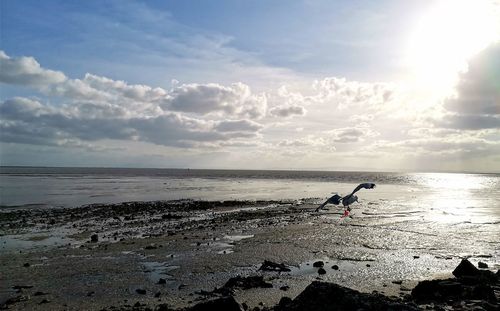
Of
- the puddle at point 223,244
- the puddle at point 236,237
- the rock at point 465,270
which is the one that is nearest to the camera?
the rock at point 465,270

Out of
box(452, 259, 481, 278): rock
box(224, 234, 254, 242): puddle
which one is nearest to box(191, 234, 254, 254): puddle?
box(224, 234, 254, 242): puddle

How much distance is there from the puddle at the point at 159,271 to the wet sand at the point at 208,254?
0.14ft

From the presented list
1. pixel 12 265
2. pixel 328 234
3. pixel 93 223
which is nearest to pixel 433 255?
pixel 328 234

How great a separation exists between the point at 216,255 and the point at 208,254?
55cm

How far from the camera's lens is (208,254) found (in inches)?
875

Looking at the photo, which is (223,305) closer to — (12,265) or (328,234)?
(12,265)

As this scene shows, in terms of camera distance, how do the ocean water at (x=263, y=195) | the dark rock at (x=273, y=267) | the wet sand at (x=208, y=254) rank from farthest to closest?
the ocean water at (x=263, y=195) < the dark rock at (x=273, y=267) < the wet sand at (x=208, y=254)

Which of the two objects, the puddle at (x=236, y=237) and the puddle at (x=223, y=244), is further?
the puddle at (x=236, y=237)

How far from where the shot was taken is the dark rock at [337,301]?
29.3 feet

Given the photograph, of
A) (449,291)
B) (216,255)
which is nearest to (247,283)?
(216,255)

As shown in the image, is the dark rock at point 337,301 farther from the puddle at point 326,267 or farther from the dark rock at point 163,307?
the puddle at point 326,267

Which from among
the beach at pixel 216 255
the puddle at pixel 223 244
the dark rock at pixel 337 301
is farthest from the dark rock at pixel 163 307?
the puddle at pixel 223 244

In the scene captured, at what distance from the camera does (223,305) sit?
10812 mm

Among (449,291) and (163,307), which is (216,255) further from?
(449,291)
